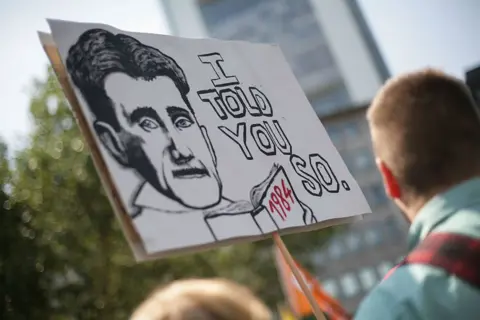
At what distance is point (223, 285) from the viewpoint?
5.04ft

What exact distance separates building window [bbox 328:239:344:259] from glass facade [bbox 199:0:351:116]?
41.0ft

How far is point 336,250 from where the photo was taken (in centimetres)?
4800

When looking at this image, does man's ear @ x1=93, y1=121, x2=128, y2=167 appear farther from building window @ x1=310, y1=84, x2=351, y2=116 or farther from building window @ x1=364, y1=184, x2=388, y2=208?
building window @ x1=310, y1=84, x2=351, y2=116

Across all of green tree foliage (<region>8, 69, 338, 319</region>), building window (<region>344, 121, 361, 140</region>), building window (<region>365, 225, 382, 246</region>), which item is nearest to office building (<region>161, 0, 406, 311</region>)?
building window (<region>344, 121, 361, 140</region>)

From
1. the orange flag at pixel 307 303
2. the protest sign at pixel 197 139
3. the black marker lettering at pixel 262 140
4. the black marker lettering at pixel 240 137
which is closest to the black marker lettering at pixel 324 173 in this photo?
the protest sign at pixel 197 139

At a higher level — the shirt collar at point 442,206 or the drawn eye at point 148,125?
the drawn eye at point 148,125

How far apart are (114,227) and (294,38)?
48.6m

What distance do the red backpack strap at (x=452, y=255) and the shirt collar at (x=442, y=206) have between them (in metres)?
0.08

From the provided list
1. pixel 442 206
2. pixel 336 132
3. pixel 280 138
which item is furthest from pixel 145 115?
pixel 336 132

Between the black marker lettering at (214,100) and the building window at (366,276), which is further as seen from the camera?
the building window at (366,276)

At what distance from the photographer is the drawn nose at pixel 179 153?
172cm

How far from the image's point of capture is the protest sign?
157 cm

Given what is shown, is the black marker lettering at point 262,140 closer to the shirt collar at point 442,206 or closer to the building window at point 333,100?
the shirt collar at point 442,206

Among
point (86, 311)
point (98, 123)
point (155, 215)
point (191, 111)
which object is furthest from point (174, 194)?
point (86, 311)
